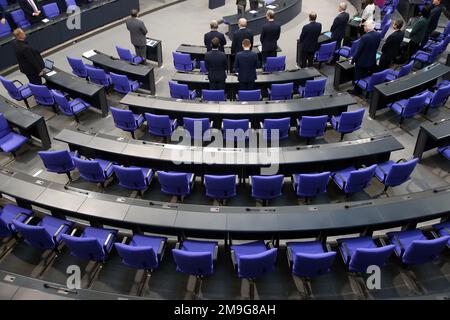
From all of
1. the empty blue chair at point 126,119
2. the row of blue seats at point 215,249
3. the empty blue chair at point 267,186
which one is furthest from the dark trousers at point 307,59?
the row of blue seats at point 215,249

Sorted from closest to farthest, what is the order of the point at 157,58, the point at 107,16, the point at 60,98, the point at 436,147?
1. the point at 436,147
2. the point at 60,98
3. the point at 157,58
4. the point at 107,16

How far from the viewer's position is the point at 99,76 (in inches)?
342

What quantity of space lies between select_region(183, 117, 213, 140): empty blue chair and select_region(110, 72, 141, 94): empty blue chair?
2.18 meters

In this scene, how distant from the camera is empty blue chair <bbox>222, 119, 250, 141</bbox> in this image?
686 centimetres

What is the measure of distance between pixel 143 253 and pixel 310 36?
6507 mm

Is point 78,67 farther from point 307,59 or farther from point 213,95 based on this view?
point 307,59

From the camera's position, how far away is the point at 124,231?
225 inches

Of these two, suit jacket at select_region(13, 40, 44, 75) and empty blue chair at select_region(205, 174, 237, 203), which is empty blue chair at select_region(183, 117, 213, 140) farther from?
suit jacket at select_region(13, 40, 44, 75)

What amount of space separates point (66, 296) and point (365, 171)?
164 inches

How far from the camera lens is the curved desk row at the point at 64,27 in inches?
394

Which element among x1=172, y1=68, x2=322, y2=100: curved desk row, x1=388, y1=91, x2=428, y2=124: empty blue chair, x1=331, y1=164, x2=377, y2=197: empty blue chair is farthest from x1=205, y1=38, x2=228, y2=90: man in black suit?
x1=388, y1=91, x2=428, y2=124: empty blue chair

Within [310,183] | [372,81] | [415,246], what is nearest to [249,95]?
[372,81]
